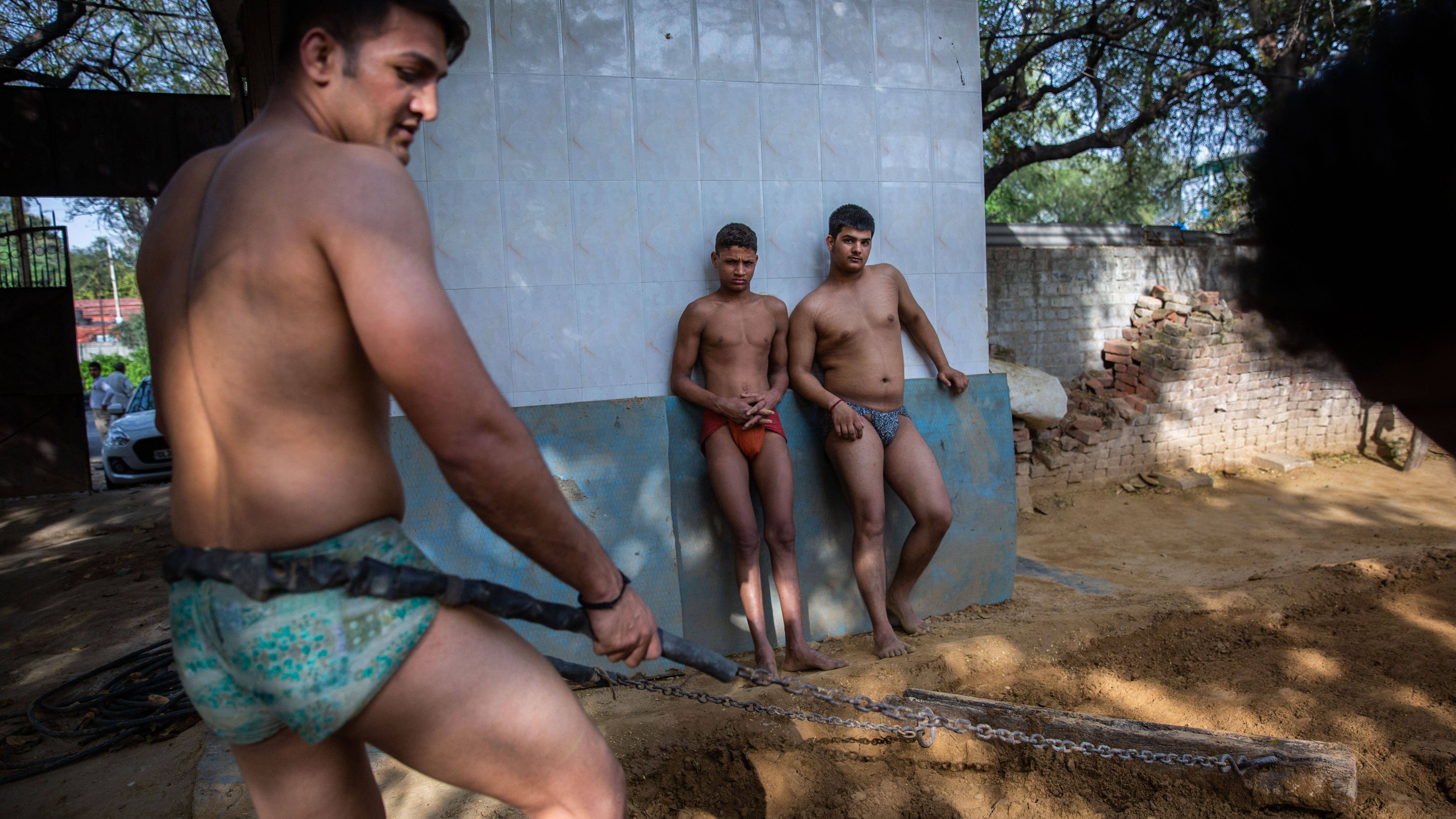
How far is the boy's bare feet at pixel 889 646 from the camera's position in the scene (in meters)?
3.94

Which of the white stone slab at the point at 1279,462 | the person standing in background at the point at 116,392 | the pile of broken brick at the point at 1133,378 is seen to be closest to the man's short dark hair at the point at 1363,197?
the pile of broken brick at the point at 1133,378

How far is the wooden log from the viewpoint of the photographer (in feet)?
Result: 8.09

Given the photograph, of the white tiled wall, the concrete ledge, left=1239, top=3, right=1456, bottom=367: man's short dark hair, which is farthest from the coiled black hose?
left=1239, top=3, right=1456, bottom=367: man's short dark hair

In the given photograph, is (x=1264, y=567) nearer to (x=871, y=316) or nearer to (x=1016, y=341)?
(x=1016, y=341)

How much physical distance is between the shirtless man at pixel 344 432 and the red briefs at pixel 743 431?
8.00 ft

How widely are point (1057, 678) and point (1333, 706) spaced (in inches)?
38.1

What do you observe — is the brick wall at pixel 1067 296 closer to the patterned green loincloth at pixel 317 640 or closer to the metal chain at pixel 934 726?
the metal chain at pixel 934 726

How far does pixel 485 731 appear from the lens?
1.35 metres

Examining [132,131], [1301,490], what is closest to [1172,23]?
[1301,490]

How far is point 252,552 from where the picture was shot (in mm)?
1297

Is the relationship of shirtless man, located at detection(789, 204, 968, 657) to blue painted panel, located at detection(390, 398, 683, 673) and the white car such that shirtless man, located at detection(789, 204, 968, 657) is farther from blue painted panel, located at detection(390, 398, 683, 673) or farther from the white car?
the white car

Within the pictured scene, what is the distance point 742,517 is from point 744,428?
404 mm

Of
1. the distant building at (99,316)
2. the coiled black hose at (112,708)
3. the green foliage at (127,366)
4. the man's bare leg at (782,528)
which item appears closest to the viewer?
the coiled black hose at (112,708)

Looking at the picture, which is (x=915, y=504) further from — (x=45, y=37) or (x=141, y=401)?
(x=141, y=401)
